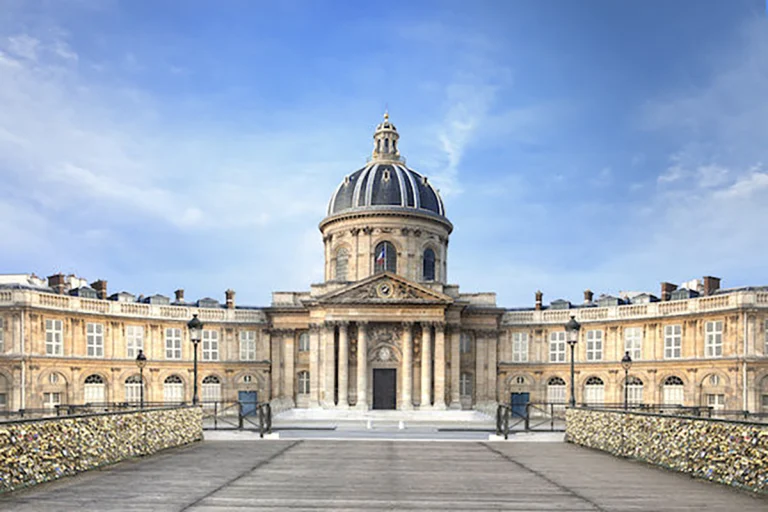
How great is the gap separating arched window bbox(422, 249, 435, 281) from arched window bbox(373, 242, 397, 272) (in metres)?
2.85

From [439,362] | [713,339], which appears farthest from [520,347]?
[713,339]

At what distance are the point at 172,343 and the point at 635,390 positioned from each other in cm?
3609

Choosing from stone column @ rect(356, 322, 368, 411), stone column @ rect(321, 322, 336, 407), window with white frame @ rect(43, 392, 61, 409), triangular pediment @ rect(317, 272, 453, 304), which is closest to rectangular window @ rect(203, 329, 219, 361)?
stone column @ rect(321, 322, 336, 407)

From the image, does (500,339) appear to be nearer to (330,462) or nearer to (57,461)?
(330,462)

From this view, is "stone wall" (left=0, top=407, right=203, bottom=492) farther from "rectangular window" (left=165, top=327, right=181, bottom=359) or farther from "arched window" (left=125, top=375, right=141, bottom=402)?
"rectangular window" (left=165, top=327, right=181, bottom=359)

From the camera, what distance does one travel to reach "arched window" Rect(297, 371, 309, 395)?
63125mm

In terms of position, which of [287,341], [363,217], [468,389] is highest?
[363,217]

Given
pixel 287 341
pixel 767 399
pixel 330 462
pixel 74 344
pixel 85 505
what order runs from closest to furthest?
1. pixel 85 505
2. pixel 330 462
3. pixel 767 399
4. pixel 74 344
5. pixel 287 341

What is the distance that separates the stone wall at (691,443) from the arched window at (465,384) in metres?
35.3

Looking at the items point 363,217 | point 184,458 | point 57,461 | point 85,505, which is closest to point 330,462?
point 184,458

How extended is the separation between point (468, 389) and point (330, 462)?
42720mm

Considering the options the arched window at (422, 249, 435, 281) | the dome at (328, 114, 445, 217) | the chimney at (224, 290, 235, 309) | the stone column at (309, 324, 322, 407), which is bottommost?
the stone column at (309, 324, 322, 407)

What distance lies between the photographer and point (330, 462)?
21.9 meters

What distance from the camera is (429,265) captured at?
6606cm
